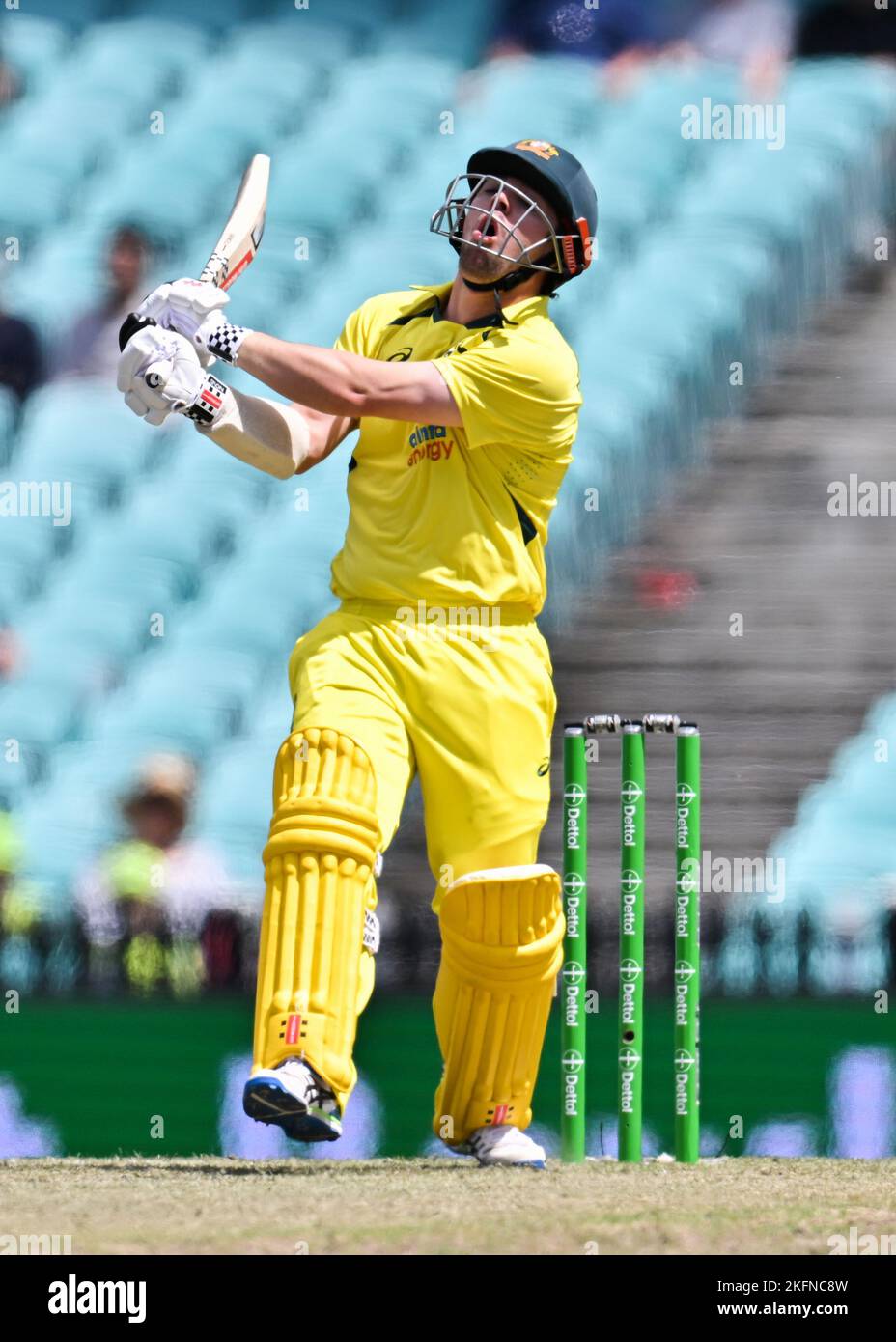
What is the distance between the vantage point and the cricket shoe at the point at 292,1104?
279 cm

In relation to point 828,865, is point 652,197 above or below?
above

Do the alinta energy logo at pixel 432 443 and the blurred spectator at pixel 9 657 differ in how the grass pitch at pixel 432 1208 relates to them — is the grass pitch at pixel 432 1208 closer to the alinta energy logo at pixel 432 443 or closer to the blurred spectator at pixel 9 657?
the alinta energy logo at pixel 432 443

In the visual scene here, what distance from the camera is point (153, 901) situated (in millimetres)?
4797

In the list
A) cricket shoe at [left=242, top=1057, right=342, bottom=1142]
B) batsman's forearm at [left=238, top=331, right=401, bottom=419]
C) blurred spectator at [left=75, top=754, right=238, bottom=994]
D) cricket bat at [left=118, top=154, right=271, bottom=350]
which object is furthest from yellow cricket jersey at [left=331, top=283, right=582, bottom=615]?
blurred spectator at [left=75, top=754, right=238, bottom=994]

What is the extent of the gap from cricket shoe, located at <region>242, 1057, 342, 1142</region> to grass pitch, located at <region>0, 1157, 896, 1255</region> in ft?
0.23

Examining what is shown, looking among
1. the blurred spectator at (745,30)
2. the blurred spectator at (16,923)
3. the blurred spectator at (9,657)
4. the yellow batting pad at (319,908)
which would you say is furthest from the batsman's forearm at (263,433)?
the blurred spectator at (745,30)

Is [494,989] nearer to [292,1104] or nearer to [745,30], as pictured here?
[292,1104]

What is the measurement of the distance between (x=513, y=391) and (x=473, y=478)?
0.13 meters

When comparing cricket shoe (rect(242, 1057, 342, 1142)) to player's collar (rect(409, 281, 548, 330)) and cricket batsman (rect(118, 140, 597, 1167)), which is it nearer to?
cricket batsman (rect(118, 140, 597, 1167))

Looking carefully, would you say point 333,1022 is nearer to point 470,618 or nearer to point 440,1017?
point 440,1017

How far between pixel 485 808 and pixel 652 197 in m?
2.70

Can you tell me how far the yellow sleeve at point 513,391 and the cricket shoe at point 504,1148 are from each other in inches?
36.5

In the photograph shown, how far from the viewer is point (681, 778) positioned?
332cm

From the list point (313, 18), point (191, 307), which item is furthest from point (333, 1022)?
point (313, 18)
